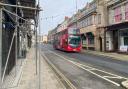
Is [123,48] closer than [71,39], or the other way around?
[123,48]

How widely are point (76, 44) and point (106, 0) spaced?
8907 mm

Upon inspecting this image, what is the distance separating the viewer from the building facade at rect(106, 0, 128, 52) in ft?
125

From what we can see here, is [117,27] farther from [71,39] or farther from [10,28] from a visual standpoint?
[10,28]

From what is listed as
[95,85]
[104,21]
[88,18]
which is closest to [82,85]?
[95,85]

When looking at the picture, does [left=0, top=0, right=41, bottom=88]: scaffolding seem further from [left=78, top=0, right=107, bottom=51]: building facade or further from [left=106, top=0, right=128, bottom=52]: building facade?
[left=78, top=0, right=107, bottom=51]: building facade

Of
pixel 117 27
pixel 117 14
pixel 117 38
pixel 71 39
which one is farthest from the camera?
pixel 71 39

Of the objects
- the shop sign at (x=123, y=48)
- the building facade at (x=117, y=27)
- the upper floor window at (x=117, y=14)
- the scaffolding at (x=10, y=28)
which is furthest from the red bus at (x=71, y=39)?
the scaffolding at (x=10, y=28)

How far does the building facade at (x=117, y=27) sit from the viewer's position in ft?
125

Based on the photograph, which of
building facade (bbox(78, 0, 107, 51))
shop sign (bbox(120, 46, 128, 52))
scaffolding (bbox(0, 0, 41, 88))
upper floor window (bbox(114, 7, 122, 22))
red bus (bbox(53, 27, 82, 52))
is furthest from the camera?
building facade (bbox(78, 0, 107, 51))

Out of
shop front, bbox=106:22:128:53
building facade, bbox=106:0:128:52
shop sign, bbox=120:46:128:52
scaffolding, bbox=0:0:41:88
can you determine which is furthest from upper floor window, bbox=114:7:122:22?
scaffolding, bbox=0:0:41:88

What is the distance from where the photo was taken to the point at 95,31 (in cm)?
5100

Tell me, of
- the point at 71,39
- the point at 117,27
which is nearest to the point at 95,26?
the point at 71,39

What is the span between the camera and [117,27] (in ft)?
130

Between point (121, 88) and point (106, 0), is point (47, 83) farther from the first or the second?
point (106, 0)
